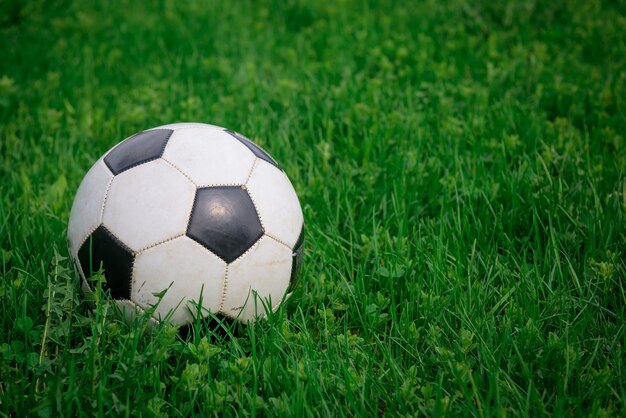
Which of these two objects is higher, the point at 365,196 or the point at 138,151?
the point at 138,151

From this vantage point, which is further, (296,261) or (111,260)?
(296,261)

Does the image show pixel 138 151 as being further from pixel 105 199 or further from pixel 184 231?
pixel 184 231

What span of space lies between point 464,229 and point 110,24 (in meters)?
4.49

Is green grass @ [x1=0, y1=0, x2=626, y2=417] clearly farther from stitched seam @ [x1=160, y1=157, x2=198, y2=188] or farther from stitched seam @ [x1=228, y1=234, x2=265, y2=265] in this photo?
stitched seam @ [x1=160, y1=157, x2=198, y2=188]

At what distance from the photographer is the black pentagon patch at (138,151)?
7.59 feet

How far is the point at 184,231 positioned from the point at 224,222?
0.16m

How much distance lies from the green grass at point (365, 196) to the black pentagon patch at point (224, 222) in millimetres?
365

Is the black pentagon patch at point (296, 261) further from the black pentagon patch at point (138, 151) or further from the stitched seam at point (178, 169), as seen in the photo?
the black pentagon patch at point (138, 151)

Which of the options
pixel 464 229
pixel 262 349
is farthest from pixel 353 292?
pixel 464 229

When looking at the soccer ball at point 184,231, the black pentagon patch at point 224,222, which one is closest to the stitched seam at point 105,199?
the soccer ball at point 184,231

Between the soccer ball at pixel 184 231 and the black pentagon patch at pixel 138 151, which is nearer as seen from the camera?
the soccer ball at pixel 184 231

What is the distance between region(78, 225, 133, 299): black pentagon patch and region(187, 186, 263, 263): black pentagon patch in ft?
0.90

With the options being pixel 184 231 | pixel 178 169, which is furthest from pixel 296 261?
pixel 178 169

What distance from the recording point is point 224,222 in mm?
2189
